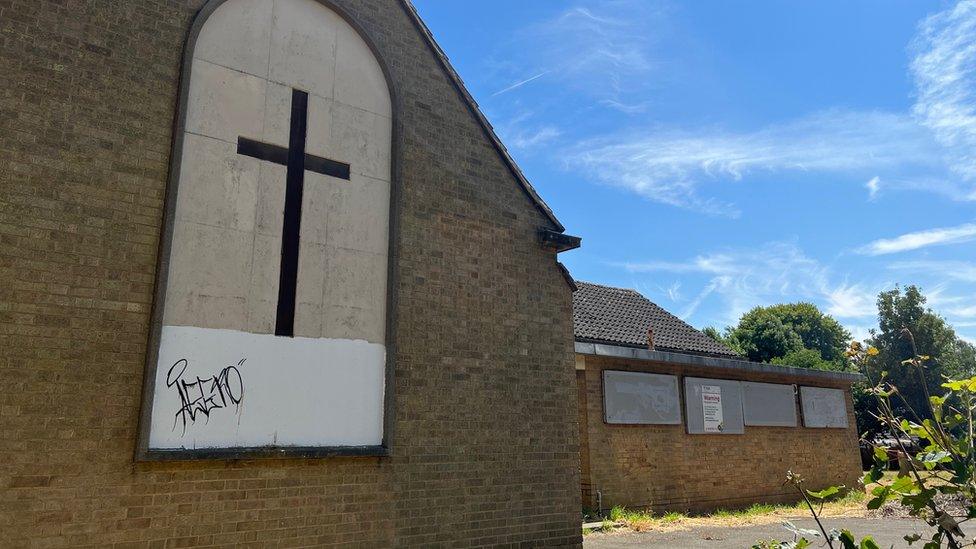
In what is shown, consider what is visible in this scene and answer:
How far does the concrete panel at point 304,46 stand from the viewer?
8.31m

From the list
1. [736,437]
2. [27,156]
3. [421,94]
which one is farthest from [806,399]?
[27,156]

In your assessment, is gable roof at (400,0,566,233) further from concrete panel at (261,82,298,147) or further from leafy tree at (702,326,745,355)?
leafy tree at (702,326,745,355)

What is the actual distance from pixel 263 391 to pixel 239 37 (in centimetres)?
431

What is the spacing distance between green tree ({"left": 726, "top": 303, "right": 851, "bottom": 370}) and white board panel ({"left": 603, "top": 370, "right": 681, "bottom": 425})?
23280mm

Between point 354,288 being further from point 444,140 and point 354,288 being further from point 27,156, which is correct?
point 27,156

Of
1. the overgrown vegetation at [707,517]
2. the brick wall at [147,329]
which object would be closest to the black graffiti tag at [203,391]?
the brick wall at [147,329]

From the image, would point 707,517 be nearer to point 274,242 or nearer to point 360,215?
point 360,215

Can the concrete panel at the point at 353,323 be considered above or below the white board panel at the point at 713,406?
above

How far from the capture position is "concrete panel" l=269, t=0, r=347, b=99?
8.31m

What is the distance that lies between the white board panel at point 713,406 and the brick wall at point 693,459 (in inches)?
7.5

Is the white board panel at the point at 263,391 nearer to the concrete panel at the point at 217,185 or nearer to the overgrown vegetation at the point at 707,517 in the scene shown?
the concrete panel at the point at 217,185

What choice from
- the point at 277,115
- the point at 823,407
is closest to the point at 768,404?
the point at 823,407

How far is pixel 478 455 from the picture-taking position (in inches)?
344

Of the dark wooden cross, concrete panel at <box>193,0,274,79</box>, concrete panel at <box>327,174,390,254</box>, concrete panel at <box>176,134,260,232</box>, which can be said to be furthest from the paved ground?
concrete panel at <box>193,0,274,79</box>
